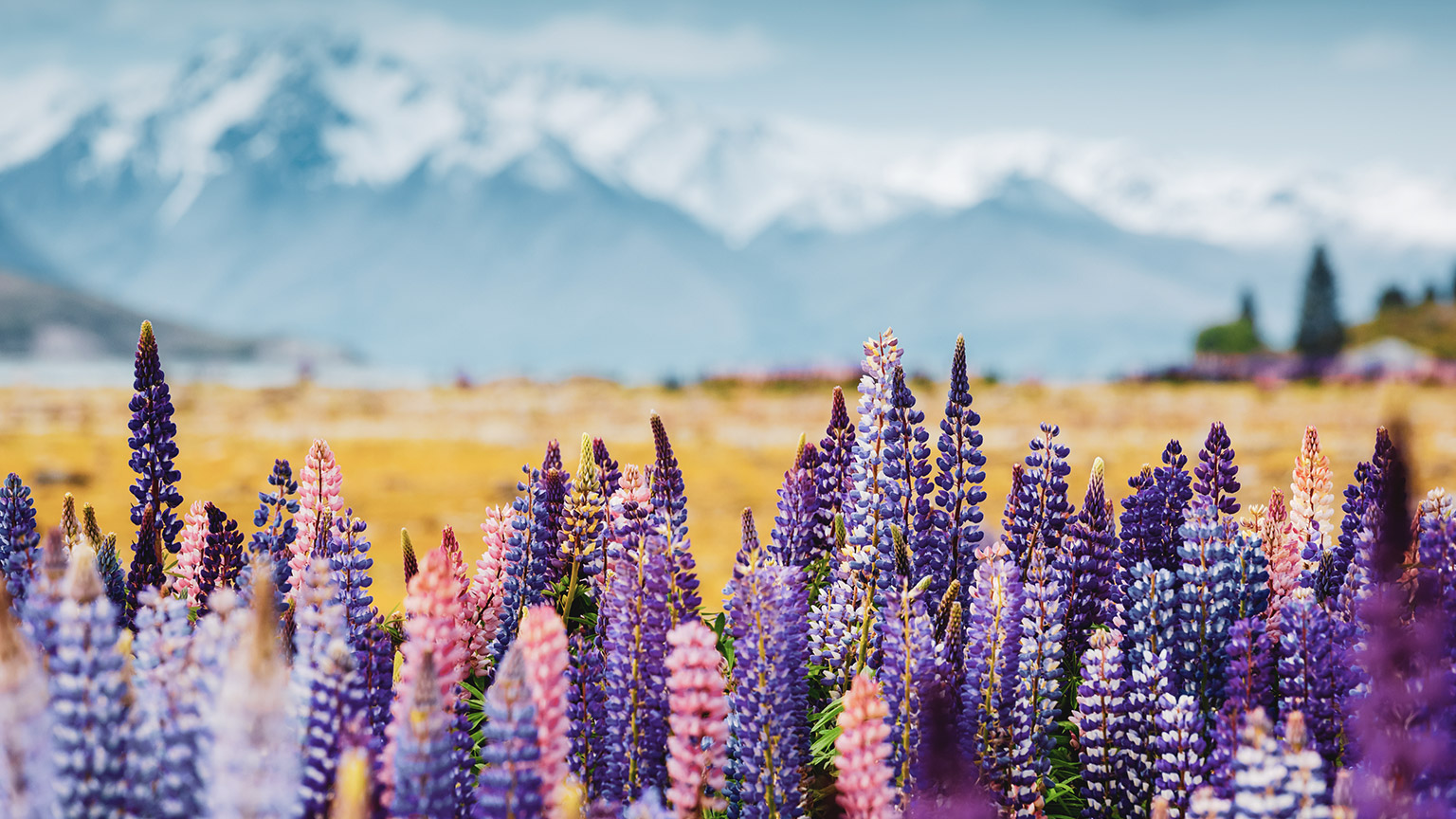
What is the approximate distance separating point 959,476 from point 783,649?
2.47 feet

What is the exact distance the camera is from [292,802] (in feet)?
4.28

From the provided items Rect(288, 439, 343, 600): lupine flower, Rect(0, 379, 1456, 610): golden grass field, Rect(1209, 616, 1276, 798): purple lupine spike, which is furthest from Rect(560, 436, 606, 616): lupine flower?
Rect(0, 379, 1456, 610): golden grass field

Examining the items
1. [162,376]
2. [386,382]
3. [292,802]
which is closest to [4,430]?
[386,382]

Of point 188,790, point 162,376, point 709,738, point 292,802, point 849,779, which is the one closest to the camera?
point 292,802

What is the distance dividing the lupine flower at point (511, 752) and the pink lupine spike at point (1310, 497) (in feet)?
7.32

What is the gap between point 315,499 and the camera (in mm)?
2521

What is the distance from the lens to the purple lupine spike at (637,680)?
201 cm

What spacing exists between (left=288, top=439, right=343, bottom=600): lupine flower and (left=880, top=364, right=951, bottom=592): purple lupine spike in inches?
52.3

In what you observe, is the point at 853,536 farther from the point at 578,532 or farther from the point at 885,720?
the point at 578,532

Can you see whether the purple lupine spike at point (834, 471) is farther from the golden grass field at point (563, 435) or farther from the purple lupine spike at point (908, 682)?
the golden grass field at point (563, 435)

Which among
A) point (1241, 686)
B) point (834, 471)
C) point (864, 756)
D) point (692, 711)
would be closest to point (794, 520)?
point (834, 471)

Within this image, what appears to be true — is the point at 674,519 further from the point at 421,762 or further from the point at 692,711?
the point at 421,762

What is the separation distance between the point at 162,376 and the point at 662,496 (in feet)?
4.20

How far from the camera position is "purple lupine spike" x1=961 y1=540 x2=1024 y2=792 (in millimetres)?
2061
